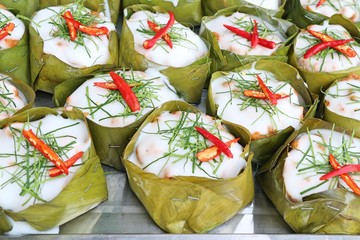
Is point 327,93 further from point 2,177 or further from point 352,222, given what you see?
point 2,177

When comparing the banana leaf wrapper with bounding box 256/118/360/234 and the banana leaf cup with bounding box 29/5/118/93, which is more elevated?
the banana leaf cup with bounding box 29/5/118/93

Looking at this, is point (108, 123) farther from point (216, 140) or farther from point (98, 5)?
point (98, 5)

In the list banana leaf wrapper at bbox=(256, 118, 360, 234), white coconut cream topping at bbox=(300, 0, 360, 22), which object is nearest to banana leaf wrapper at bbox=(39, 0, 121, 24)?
white coconut cream topping at bbox=(300, 0, 360, 22)

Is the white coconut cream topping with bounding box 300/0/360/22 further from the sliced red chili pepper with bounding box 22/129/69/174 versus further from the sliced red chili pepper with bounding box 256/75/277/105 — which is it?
the sliced red chili pepper with bounding box 22/129/69/174

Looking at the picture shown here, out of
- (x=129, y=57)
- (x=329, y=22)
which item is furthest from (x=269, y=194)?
(x=329, y=22)

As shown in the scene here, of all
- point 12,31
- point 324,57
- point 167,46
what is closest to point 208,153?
point 167,46

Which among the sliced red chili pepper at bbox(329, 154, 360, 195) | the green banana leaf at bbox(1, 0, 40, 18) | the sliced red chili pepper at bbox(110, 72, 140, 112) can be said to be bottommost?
the sliced red chili pepper at bbox(329, 154, 360, 195)

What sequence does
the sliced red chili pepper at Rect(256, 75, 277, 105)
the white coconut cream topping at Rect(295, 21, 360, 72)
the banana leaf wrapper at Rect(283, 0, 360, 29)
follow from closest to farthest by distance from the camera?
the sliced red chili pepper at Rect(256, 75, 277, 105) → the white coconut cream topping at Rect(295, 21, 360, 72) → the banana leaf wrapper at Rect(283, 0, 360, 29)
